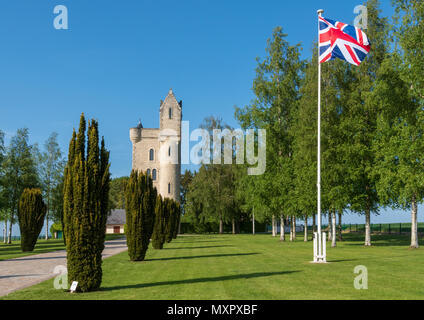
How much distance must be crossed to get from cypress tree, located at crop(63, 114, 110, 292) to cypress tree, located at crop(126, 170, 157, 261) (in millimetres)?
9102

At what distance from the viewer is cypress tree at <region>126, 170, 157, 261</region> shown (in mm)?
21812

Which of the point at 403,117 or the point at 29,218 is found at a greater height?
the point at 403,117

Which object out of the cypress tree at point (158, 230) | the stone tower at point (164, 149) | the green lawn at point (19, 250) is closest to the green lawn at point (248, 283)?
the cypress tree at point (158, 230)

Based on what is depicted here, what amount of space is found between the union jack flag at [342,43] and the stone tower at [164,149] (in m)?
52.4

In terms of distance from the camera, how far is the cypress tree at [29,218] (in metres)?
32.5

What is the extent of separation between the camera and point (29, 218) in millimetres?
32531

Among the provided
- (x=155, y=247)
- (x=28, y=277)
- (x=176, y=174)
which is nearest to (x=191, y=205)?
(x=176, y=174)

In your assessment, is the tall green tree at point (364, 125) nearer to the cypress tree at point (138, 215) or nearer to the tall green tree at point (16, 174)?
the cypress tree at point (138, 215)

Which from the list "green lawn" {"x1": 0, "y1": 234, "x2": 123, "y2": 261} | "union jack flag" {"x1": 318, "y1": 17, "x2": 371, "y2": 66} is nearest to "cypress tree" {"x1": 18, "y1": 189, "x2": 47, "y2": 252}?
"green lawn" {"x1": 0, "y1": 234, "x2": 123, "y2": 261}

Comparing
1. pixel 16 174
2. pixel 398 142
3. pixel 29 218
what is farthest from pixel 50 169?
pixel 398 142

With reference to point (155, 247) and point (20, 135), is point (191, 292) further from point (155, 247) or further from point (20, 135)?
point (20, 135)

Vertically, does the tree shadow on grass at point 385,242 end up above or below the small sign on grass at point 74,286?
below

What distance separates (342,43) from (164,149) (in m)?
56.0

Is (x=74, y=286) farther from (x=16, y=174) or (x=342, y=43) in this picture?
(x=16, y=174)
